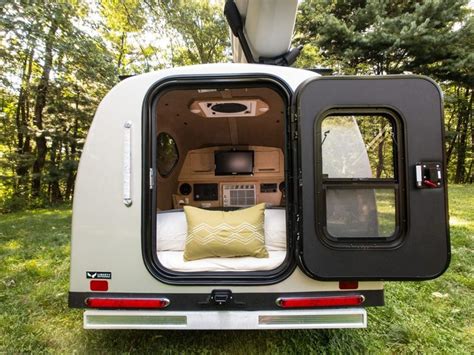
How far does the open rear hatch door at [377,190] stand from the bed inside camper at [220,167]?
46 cm

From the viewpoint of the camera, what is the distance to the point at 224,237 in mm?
2029

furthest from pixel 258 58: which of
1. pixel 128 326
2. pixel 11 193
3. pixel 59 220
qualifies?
pixel 11 193

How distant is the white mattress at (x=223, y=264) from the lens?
6.15 feet

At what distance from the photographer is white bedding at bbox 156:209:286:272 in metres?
1.89

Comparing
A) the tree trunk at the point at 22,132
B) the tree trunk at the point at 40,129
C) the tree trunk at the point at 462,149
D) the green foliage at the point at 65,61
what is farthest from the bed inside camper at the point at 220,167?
the tree trunk at the point at 462,149

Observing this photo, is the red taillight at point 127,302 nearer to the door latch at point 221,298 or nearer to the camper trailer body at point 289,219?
the camper trailer body at point 289,219

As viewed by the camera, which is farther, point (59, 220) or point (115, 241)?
point (59, 220)

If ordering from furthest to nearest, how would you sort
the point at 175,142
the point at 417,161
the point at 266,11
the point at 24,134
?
1. the point at 24,134
2. the point at 175,142
3. the point at 266,11
4. the point at 417,161

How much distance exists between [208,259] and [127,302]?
0.53m

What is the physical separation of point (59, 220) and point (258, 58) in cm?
609

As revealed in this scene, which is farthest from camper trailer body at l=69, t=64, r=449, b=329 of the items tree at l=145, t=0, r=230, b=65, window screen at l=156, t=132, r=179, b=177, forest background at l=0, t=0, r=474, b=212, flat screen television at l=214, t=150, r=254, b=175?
tree at l=145, t=0, r=230, b=65

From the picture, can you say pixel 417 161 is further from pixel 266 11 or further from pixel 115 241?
pixel 115 241

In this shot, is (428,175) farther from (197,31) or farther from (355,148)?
(197,31)

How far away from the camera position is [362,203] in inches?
66.3
